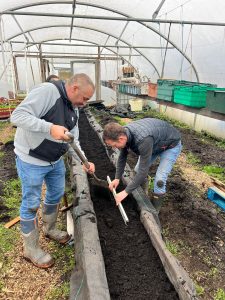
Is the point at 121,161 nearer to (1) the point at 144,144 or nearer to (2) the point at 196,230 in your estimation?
(1) the point at 144,144

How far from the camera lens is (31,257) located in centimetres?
276

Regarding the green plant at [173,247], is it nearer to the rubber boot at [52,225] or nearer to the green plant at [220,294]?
the green plant at [220,294]

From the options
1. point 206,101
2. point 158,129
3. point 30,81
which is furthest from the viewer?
point 30,81

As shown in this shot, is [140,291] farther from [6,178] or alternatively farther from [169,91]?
[169,91]

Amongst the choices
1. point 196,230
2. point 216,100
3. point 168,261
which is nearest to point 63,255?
point 168,261

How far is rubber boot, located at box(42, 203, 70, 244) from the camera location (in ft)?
9.88

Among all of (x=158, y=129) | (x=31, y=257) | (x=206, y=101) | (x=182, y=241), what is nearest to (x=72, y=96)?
(x=158, y=129)

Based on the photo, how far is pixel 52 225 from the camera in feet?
10.3

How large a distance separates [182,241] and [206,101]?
3681mm

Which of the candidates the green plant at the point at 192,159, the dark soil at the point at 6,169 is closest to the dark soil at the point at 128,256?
the dark soil at the point at 6,169

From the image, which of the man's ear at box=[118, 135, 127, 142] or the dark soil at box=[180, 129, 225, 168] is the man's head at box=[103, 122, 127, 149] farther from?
the dark soil at box=[180, 129, 225, 168]

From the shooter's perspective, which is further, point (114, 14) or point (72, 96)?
point (114, 14)

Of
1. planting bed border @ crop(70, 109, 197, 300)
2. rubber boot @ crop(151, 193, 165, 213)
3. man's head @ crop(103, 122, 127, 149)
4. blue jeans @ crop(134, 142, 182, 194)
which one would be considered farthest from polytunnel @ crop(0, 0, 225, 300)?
man's head @ crop(103, 122, 127, 149)

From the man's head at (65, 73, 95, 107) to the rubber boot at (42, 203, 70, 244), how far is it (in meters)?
1.32
